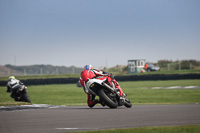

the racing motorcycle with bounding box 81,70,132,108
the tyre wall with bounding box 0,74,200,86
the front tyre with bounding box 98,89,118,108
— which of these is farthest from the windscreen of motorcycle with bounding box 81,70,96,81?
the tyre wall with bounding box 0,74,200,86

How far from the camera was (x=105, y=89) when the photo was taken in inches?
453

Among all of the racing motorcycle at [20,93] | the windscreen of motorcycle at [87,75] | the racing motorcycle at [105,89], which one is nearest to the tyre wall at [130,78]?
the racing motorcycle at [20,93]

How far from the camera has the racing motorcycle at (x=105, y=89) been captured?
37.2 feet

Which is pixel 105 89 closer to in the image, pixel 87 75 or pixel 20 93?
pixel 87 75

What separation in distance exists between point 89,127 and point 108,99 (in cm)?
400

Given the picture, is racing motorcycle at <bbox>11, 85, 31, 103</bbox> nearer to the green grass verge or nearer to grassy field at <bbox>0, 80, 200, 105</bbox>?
grassy field at <bbox>0, 80, 200, 105</bbox>

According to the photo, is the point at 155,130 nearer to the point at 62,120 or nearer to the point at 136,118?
the point at 136,118

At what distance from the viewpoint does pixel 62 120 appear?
8633mm

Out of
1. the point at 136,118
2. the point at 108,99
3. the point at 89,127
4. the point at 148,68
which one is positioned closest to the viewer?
the point at 89,127

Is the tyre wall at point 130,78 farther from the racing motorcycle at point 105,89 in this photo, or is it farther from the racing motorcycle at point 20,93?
the racing motorcycle at point 105,89

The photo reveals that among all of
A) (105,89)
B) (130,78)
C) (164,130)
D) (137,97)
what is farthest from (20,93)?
(130,78)

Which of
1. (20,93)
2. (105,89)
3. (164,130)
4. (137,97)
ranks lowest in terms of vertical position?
(137,97)

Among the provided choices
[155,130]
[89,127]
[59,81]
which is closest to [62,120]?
[89,127]

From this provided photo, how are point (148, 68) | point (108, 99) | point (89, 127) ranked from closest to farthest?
point (89, 127)
point (108, 99)
point (148, 68)
